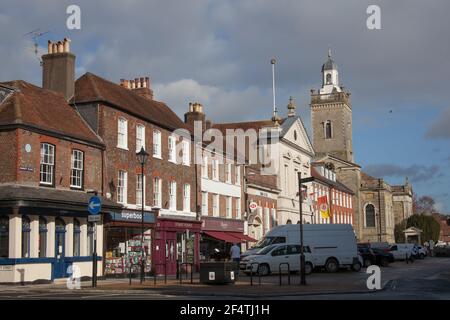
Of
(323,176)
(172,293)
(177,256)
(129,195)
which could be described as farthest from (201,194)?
(323,176)

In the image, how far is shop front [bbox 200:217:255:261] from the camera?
43250 millimetres

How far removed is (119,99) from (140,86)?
299 inches

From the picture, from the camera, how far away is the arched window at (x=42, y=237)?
27.3 m

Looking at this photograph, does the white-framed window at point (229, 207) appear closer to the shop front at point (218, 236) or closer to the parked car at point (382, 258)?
the shop front at point (218, 236)

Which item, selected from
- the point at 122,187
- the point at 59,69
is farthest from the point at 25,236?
the point at 59,69

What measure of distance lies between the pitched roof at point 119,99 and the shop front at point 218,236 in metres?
7.43

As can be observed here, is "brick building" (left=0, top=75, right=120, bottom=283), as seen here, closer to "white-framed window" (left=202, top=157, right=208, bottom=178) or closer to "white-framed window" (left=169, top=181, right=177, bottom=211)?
"white-framed window" (left=169, top=181, right=177, bottom=211)

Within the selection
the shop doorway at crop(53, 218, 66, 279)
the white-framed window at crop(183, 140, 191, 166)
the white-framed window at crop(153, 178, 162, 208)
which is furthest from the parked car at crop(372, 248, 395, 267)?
the shop doorway at crop(53, 218, 66, 279)

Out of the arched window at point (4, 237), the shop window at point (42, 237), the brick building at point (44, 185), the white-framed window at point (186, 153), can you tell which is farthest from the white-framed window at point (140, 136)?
the arched window at point (4, 237)

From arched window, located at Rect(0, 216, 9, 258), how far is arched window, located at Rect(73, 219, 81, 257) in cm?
370
